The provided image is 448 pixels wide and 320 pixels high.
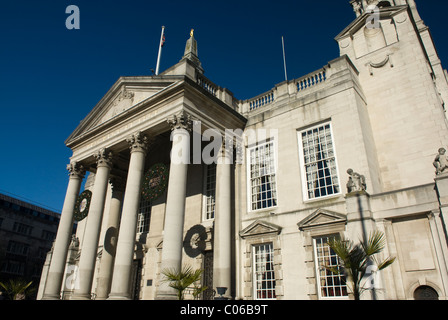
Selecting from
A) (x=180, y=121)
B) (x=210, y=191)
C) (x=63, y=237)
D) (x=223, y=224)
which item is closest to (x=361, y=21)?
(x=180, y=121)

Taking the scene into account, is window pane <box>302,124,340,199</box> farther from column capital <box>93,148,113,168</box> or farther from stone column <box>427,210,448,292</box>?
column capital <box>93,148,113,168</box>

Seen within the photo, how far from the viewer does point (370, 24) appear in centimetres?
1962

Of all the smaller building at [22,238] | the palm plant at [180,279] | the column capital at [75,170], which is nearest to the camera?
the palm plant at [180,279]

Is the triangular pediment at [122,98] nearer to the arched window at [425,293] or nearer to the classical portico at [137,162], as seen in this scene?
the classical portico at [137,162]

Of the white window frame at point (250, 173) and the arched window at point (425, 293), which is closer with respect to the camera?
Answer: the arched window at point (425, 293)

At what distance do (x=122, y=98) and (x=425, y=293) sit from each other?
58.9 feet

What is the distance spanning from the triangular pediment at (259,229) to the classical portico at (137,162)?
0.85 metres

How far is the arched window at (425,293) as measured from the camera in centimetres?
1187

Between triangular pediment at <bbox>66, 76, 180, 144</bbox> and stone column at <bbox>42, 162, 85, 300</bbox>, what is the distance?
8.52 feet

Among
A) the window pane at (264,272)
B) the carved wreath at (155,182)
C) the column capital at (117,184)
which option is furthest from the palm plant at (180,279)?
the column capital at (117,184)

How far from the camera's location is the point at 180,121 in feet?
51.9

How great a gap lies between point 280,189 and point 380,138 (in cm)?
569

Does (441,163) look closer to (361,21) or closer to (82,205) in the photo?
(361,21)

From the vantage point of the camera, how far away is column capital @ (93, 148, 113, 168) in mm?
19703
